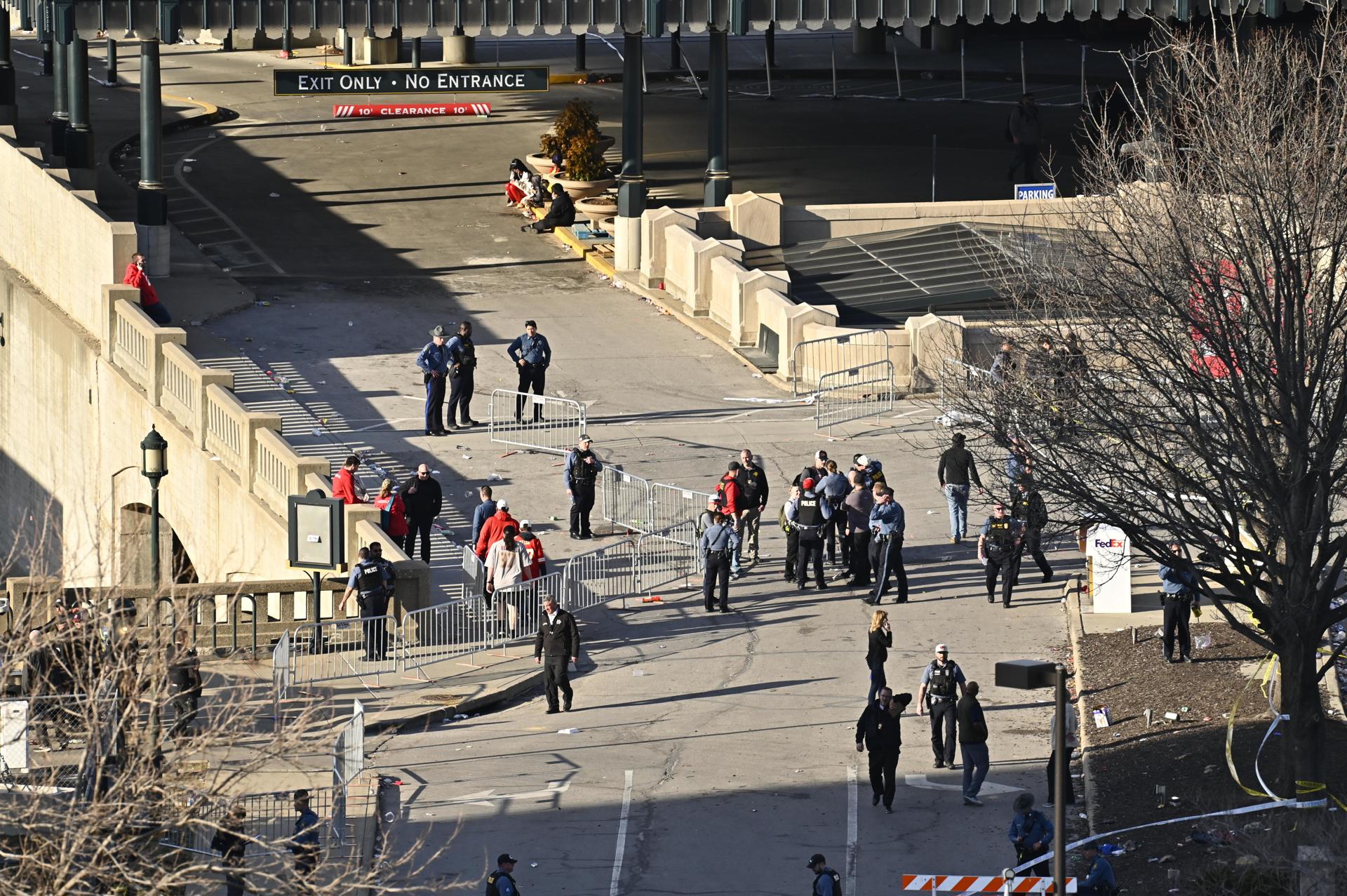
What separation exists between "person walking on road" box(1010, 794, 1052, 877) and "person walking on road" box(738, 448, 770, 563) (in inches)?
381

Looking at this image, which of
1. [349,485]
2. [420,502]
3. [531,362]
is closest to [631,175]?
[531,362]

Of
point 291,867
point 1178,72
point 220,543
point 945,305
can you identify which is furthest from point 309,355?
point 291,867

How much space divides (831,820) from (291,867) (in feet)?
25.7

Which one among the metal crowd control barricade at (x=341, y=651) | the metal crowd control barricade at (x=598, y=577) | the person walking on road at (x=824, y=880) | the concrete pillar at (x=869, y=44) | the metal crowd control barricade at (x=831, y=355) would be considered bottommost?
the person walking on road at (x=824, y=880)

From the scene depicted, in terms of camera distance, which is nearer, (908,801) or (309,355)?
(908,801)

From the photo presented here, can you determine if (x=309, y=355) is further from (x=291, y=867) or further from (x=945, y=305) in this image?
(x=291, y=867)

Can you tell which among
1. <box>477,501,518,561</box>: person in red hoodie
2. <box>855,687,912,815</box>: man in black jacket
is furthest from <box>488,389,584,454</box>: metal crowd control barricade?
<box>855,687,912,815</box>: man in black jacket

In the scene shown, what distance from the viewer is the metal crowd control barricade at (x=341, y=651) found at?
27922 millimetres

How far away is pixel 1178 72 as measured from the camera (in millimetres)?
31484

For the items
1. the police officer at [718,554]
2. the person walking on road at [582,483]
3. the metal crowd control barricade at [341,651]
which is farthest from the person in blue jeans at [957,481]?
the metal crowd control barricade at [341,651]

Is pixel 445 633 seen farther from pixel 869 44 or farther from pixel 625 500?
pixel 869 44

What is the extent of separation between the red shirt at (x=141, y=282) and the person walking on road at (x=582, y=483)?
10.6m

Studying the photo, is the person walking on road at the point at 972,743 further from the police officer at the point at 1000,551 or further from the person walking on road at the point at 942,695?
the police officer at the point at 1000,551

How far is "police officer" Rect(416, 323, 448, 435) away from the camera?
3625cm
